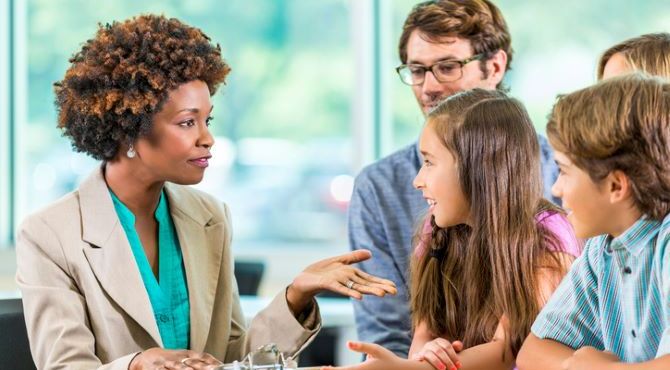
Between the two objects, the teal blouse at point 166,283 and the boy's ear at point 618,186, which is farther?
the teal blouse at point 166,283

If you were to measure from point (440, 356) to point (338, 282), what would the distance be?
Answer: 0.23 meters

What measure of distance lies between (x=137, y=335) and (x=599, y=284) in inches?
35.1

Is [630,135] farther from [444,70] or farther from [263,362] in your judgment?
[444,70]

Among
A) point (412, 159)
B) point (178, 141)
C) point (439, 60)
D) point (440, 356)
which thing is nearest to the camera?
point (440, 356)

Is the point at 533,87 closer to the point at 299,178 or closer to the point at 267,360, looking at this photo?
the point at 299,178

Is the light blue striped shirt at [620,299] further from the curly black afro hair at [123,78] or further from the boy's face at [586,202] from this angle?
the curly black afro hair at [123,78]

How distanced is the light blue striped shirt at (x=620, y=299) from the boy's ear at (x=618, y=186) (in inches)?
1.9

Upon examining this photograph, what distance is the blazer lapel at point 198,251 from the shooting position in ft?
7.14

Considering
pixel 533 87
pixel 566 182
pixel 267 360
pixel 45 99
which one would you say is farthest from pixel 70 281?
pixel 45 99

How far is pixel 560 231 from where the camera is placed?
2139 millimetres

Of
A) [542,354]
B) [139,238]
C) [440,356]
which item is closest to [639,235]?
[542,354]

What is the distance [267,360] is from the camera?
67.2 inches

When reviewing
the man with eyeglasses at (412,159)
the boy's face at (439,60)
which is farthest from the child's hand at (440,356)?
the boy's face at (439,60)

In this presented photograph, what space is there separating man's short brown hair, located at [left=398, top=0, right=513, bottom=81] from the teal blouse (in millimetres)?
855
